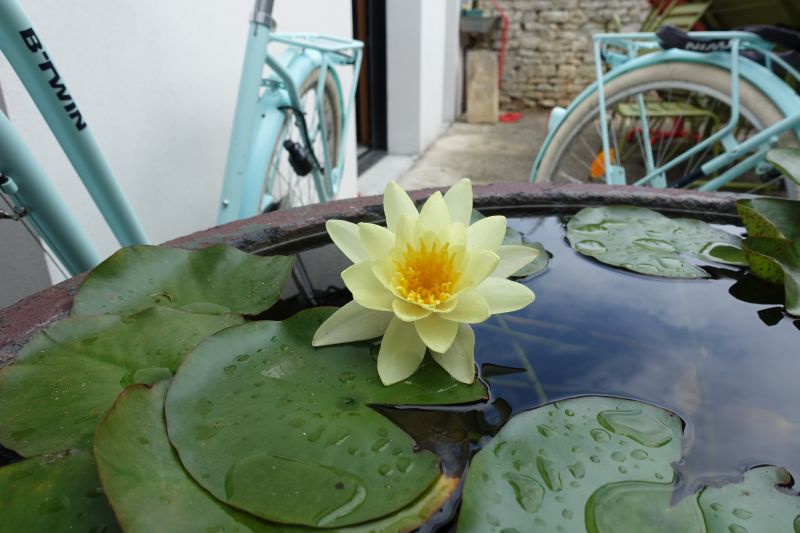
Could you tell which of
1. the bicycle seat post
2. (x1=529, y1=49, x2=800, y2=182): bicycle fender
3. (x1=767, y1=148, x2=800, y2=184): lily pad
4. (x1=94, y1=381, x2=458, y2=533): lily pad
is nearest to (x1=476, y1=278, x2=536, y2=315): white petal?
(x1=94, y1=381, x2=458, y2=533): lily pad

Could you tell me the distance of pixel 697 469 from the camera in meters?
0.31

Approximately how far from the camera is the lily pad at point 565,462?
276mm

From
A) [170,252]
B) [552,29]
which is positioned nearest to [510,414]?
[170,252]

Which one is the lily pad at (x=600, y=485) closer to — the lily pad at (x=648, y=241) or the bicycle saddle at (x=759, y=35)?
the lily pad at (x=648, y=241)

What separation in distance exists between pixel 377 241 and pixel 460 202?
9cm

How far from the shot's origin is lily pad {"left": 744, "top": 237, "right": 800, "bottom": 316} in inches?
17.8

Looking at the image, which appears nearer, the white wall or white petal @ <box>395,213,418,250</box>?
white petal @ <box>395,213,418,250</box>

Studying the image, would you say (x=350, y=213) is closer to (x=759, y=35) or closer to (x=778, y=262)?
(x=778, y=262)

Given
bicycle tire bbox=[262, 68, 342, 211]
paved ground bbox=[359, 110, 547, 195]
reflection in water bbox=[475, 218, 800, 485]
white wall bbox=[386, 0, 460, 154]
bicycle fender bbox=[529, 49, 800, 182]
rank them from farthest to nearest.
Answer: white wall bbox=[386, 0, 460, 154], paved ground bbox=[359, 110, 547, 195], bicycle tire bbox=[262, 68, 342, 211], bicycle fender bbox=[529, 49, 800, 182], reflection in water bbox=[475, 218, 800, 485]

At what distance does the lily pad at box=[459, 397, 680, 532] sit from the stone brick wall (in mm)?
5378

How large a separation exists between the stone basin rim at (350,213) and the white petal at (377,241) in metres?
0.26

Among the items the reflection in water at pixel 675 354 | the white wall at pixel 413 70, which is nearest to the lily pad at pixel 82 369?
the reflection in water at pixel 675 354

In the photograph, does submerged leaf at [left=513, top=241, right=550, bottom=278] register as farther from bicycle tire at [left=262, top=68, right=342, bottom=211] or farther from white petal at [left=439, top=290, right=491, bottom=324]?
bicycle tire at [left=262, top=68, right=342, bottom=211]

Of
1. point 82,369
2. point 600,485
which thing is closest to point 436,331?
point 600,485
